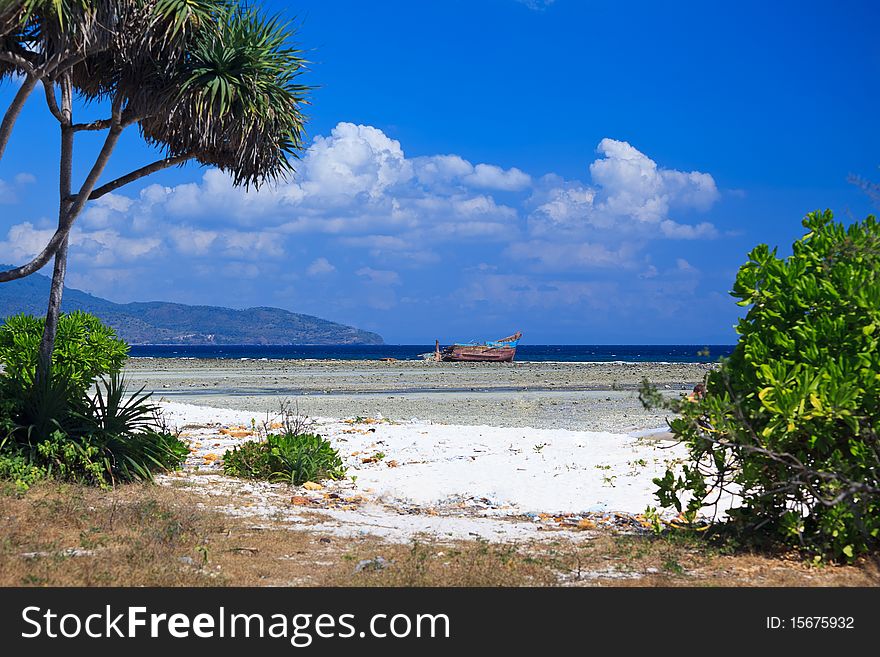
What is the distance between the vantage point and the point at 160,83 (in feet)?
31.9

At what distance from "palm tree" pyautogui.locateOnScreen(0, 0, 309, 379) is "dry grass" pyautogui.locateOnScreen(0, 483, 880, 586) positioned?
3.33 meters

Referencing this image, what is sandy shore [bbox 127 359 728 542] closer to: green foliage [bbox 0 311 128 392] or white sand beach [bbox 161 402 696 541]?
white sand beach [bbox 161 402 696 541]

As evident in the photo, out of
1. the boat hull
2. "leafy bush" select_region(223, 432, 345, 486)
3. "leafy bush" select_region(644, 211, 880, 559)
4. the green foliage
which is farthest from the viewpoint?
the boat hull

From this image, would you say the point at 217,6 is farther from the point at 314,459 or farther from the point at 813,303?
the point at 813,303

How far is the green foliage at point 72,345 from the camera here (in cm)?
1281

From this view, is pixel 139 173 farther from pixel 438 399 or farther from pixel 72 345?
pixel 438 399

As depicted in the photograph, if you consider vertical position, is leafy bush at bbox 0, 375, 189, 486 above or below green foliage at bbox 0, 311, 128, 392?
below

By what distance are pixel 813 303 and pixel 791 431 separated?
1.03 m

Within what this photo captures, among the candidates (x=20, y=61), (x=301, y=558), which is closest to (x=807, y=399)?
(x=301, y=558)

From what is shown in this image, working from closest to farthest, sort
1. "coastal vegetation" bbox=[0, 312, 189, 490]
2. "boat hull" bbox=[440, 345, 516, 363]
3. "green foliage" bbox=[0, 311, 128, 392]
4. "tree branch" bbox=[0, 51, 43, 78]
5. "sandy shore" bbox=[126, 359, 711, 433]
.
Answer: "tree branch" bbox=[0, 51, 43, 78] → "coastal vegetation" bbox=[0, 312, 189, 490] → "green foliage" bbox=[0, 311, 128, 392] → "sandy shore" bbox=[126, 359, 711, 433] → "boat hull" bbox=[440, 345, 516, 363]

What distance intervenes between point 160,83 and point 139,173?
1.33 m

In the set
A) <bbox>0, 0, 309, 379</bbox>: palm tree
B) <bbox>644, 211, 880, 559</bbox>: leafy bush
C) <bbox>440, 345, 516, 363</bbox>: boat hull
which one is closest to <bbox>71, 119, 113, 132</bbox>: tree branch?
<bbox>0, 0, 309, 379</bbox>: palm tree

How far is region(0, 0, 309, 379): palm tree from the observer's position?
8648 mm

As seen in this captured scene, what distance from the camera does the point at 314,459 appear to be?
34.2 feet
